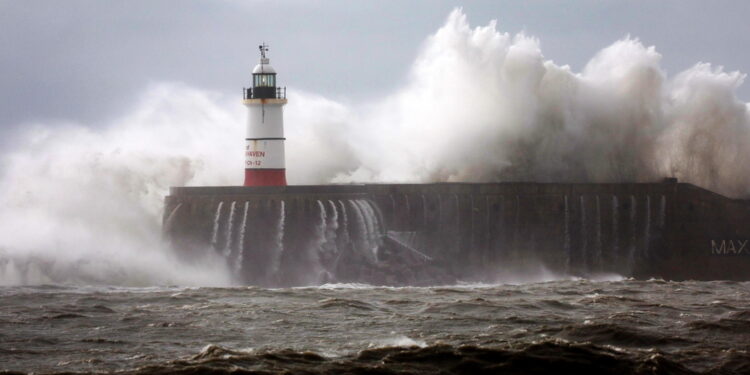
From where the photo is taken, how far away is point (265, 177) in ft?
106

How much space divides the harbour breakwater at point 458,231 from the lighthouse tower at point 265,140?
2449 millimetres

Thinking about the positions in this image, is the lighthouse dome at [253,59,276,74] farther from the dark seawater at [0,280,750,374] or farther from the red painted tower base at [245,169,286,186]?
the dark seawater at [0,280,750,374]

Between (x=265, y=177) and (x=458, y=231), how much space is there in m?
5.14

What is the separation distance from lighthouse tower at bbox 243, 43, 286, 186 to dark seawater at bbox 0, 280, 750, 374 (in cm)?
782

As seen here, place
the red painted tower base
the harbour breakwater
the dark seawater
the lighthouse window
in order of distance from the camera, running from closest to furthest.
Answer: the dark seawater → the harbour breakwater → the red painted tower base → the lighthouse window

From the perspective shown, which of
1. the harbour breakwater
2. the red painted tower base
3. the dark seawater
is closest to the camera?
the dark seawater

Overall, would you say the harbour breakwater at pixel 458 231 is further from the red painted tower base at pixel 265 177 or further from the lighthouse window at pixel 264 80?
the lighthouse window at pixel 264 80

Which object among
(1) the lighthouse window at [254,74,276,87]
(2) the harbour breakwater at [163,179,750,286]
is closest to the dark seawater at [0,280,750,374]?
(2) the harbour breakwater at [163,179,750,286]

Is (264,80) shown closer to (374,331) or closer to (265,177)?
(265,177)

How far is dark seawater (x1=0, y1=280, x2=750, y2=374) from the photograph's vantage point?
50.3ft

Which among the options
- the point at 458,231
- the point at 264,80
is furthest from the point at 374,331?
the point at 264,80

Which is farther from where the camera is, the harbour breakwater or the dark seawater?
the harbour breakwater

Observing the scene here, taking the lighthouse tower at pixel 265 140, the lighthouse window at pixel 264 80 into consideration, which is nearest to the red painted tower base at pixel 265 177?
the lighthouse tower at pixel 265 140

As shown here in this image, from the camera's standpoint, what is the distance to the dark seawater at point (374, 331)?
1533 cm
